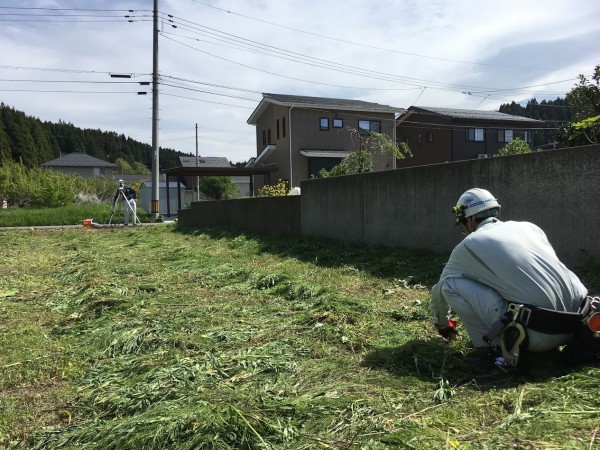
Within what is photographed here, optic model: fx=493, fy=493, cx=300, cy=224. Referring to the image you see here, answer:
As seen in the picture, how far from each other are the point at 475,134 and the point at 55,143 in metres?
69.3

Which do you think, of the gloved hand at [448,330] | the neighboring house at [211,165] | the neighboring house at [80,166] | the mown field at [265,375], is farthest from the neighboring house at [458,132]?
the neighboring house at [80,166]

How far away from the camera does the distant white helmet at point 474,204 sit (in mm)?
3324

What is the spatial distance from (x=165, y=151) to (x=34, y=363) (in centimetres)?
9931

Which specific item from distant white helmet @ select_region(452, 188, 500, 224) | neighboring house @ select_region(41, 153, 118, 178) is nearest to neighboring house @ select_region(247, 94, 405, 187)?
distant white helmet @ select_region(452, 188, 500, 224)

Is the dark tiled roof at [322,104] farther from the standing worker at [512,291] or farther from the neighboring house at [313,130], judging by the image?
the standing worker at [512,291]

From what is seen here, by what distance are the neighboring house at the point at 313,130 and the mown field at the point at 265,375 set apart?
70.9ft

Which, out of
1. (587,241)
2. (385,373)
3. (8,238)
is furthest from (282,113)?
(385,373)

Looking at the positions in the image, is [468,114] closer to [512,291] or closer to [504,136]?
[504,136]

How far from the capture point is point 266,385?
290cm

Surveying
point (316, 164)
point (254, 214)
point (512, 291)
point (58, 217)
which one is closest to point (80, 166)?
point (316, 164)

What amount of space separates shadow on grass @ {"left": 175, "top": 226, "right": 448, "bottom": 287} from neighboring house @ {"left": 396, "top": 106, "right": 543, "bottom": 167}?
25.2 meters

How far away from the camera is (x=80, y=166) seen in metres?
67.7

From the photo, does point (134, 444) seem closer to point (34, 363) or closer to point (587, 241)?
point (34, 363)

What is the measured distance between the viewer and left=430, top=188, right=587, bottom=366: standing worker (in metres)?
2.85
